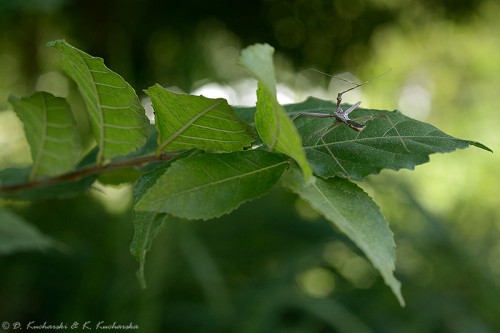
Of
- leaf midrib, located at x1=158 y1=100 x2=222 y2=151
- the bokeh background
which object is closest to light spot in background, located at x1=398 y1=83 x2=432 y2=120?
the bokeh background

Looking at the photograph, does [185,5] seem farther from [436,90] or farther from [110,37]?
[436,90]

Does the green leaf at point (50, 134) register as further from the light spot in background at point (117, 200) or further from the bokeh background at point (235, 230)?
the light spot in background at point (117, 200)

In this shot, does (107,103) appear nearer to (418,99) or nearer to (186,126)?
(186,126)

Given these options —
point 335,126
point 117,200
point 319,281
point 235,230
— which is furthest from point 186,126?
point 319,281

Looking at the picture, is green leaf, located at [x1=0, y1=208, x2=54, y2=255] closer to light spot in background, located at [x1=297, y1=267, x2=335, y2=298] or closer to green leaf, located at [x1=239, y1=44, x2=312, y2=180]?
green leaf, located at [x1=239, y1=44, x2=312, y2=180]

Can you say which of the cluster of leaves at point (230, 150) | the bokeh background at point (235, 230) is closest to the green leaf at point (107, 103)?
the cluster of leaves at point (230, 150)

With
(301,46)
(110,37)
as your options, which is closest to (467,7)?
(301,46)

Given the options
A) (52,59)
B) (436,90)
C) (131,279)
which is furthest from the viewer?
(436,90)
